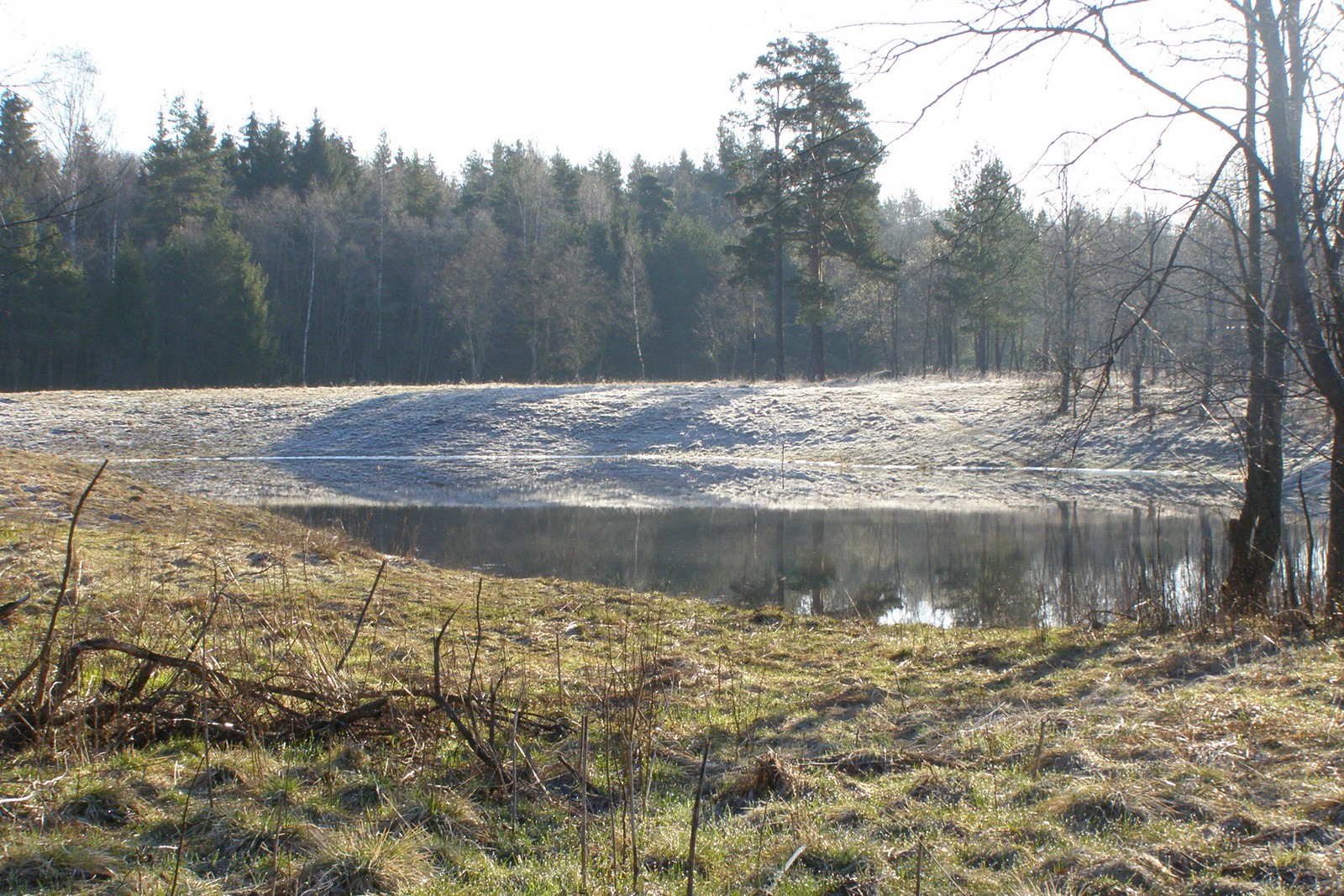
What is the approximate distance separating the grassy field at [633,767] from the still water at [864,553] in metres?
2.61

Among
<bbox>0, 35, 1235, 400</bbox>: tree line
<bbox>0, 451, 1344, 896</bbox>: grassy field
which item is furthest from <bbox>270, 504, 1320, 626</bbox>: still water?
<bbox>0, 35, 1235, 400</bbox>: tree line

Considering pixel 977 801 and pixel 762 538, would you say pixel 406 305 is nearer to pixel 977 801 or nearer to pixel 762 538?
pixel 762 538

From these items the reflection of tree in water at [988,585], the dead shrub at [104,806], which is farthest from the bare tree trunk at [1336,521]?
the dead shrub at [104,806]

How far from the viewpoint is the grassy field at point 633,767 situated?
9.91 feet

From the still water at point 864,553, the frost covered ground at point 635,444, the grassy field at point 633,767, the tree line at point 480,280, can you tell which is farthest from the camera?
the tree line at point 480,280

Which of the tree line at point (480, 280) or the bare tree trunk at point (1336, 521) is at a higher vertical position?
the tree line at point (480, 280)

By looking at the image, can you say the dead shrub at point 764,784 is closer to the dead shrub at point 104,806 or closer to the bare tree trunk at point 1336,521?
the dead shrub at point 104,806

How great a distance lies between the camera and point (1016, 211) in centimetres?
745

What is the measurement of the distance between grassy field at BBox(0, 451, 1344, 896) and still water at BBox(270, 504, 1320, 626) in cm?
261

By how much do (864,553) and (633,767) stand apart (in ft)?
35.6

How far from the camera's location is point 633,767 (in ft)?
10.6

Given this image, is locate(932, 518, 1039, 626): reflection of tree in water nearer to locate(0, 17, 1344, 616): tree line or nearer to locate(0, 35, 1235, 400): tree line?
locate(0, 17, 1344, 616): tree line

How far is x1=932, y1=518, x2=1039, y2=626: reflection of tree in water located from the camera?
32.4 feet

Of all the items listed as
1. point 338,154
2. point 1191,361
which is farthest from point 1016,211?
point 338,154
